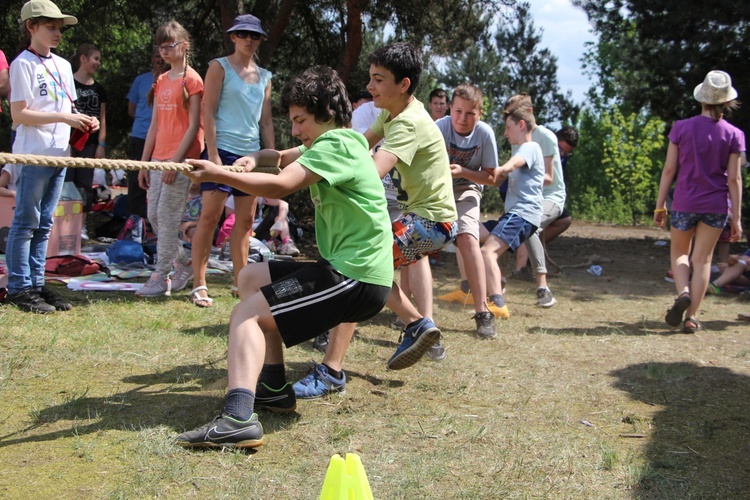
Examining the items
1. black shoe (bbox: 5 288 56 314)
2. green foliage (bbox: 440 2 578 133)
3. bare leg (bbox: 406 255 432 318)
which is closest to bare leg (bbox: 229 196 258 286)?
black shoe (bbox: 5 288 56 314)

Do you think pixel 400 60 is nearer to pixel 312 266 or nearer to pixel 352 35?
pixel 312 266

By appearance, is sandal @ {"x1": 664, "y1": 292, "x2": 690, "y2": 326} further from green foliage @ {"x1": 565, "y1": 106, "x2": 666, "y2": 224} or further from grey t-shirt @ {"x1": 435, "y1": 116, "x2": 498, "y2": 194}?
green foliage @ {"x1": 565, "y1": 106, "x2": 666, "y2": 224}

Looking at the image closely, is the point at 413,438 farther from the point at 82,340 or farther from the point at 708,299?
the point at 708,299

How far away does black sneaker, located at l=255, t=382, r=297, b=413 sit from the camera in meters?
3.63

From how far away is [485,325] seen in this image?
5.48 m

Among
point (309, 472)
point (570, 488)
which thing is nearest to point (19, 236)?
point (309, 472)

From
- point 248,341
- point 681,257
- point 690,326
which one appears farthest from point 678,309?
point 248,341

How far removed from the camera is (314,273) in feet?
10.8

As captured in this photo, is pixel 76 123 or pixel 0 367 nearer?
pixel 0 367

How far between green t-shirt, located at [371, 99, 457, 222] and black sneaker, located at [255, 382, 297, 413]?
137 centimetres

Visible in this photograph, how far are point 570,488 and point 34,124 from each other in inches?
156

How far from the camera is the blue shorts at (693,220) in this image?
19.5 ft

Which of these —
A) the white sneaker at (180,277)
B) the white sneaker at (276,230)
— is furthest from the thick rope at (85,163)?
the white sneaker at (276,230)

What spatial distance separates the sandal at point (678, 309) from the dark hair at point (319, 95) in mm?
3655
